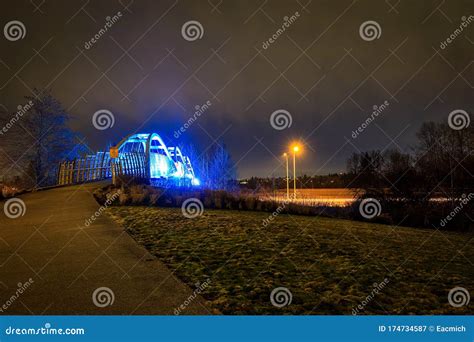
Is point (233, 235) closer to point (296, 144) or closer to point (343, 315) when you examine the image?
point (343, 315)

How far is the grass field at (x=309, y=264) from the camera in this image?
460cm

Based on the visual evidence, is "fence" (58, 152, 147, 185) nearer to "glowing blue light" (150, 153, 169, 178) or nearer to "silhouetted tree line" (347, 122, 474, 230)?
"glowing blue light" (150, 153, 169, 178)

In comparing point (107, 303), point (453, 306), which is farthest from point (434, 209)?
point (107, 303)

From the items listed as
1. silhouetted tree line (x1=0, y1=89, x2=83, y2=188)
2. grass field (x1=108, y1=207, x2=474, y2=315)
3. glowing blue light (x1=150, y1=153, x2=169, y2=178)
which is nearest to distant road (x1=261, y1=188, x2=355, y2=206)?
grass field (x1=108, y1=207, x2=474, y2=315)

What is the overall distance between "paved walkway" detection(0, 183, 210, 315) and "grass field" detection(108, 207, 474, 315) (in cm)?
40

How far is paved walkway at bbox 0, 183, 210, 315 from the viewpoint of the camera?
4.48 metres

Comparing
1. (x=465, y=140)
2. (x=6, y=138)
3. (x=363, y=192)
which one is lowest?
(x=6, y=138)

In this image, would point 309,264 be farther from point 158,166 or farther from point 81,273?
point 158,166

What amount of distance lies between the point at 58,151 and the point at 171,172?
12.0 m

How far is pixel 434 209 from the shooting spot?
60.9ft

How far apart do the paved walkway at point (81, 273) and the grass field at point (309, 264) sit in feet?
1.32

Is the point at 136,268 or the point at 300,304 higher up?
the point at 300,304

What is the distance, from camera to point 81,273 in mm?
5664

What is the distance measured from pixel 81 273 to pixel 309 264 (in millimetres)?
3968
